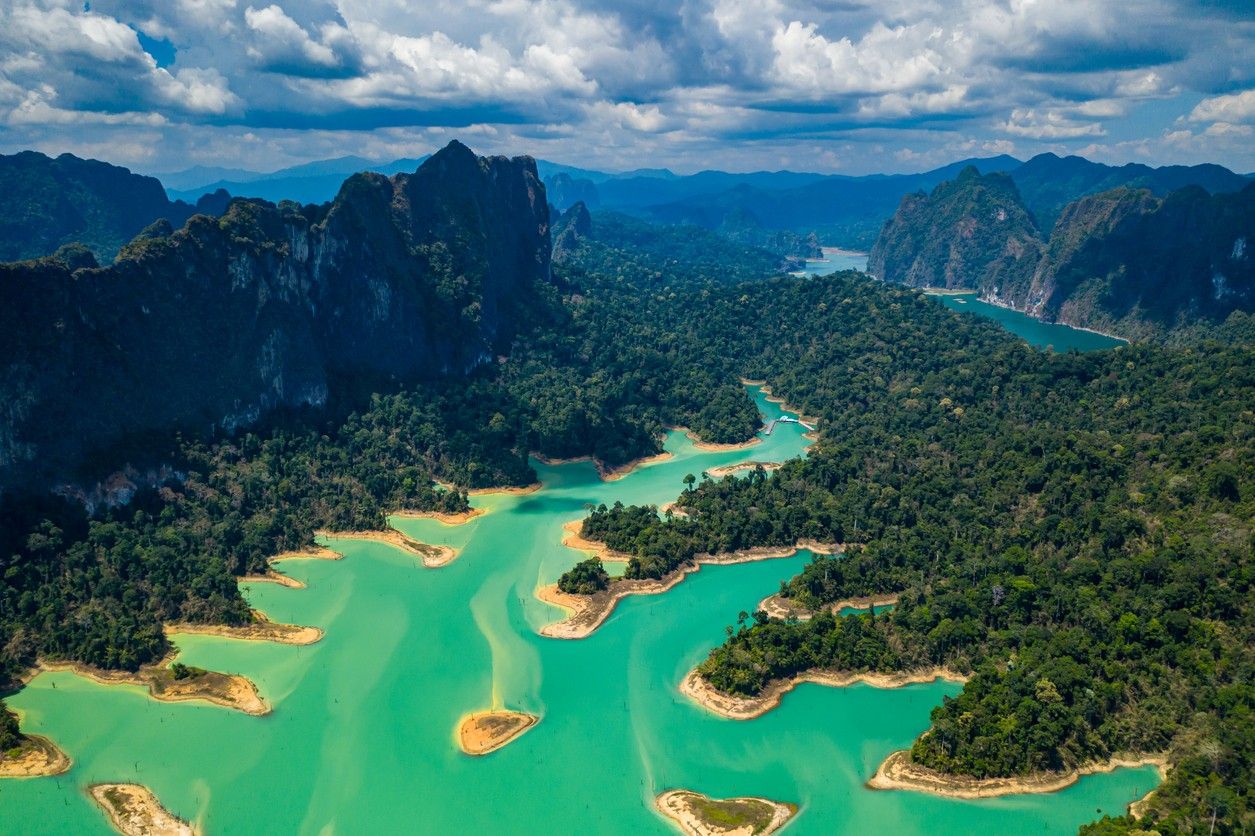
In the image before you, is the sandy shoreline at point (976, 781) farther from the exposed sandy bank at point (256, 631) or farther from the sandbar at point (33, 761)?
the sandbar at point (33, 761)

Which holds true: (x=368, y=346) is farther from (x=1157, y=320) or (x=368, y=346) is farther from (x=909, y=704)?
(x=1157, y=320)

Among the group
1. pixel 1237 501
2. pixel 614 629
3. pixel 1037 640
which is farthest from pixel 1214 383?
pixel 614 629

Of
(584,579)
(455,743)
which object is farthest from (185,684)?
(584,579)

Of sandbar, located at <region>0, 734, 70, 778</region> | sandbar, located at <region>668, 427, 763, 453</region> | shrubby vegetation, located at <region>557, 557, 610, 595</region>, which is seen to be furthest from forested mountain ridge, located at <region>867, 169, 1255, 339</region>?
sandbar, located at <region>0, 734, 70, 778</region>

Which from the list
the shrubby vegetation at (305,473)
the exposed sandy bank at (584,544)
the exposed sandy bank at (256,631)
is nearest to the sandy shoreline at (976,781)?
the exposed sandy bank at (584,544)

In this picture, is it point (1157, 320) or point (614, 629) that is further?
point (1157, 320)

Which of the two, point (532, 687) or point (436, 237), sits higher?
point (436, 237)

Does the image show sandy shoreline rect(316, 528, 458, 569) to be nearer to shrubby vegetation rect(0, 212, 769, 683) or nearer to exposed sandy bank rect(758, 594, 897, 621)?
shrubby vegetation rect(0, 212, 769, 683)
